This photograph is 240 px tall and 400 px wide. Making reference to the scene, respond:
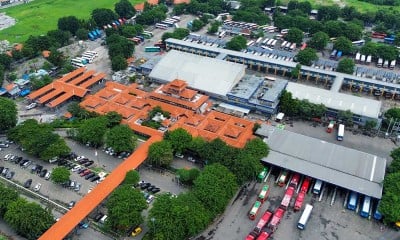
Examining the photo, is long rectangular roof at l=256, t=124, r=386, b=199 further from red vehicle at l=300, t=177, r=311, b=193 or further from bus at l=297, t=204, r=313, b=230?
bus at l=297, t=204, r=313, b=230

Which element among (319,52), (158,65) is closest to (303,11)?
(319,52)

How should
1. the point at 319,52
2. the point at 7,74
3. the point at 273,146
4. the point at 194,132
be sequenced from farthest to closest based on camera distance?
the point at 319,52 → the point at 7,74 → the point at 194,132 → the point at 273,146

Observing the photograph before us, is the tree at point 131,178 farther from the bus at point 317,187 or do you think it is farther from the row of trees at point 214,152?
the bus at point 317,187

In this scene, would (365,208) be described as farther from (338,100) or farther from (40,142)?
(40,142)

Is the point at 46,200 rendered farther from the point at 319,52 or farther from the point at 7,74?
the point at 319,52

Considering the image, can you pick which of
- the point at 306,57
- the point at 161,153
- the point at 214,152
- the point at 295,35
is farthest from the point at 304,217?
the point at 295,35

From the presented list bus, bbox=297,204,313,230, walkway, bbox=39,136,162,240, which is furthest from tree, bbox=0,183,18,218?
bus, bbox=297,204,313,230
